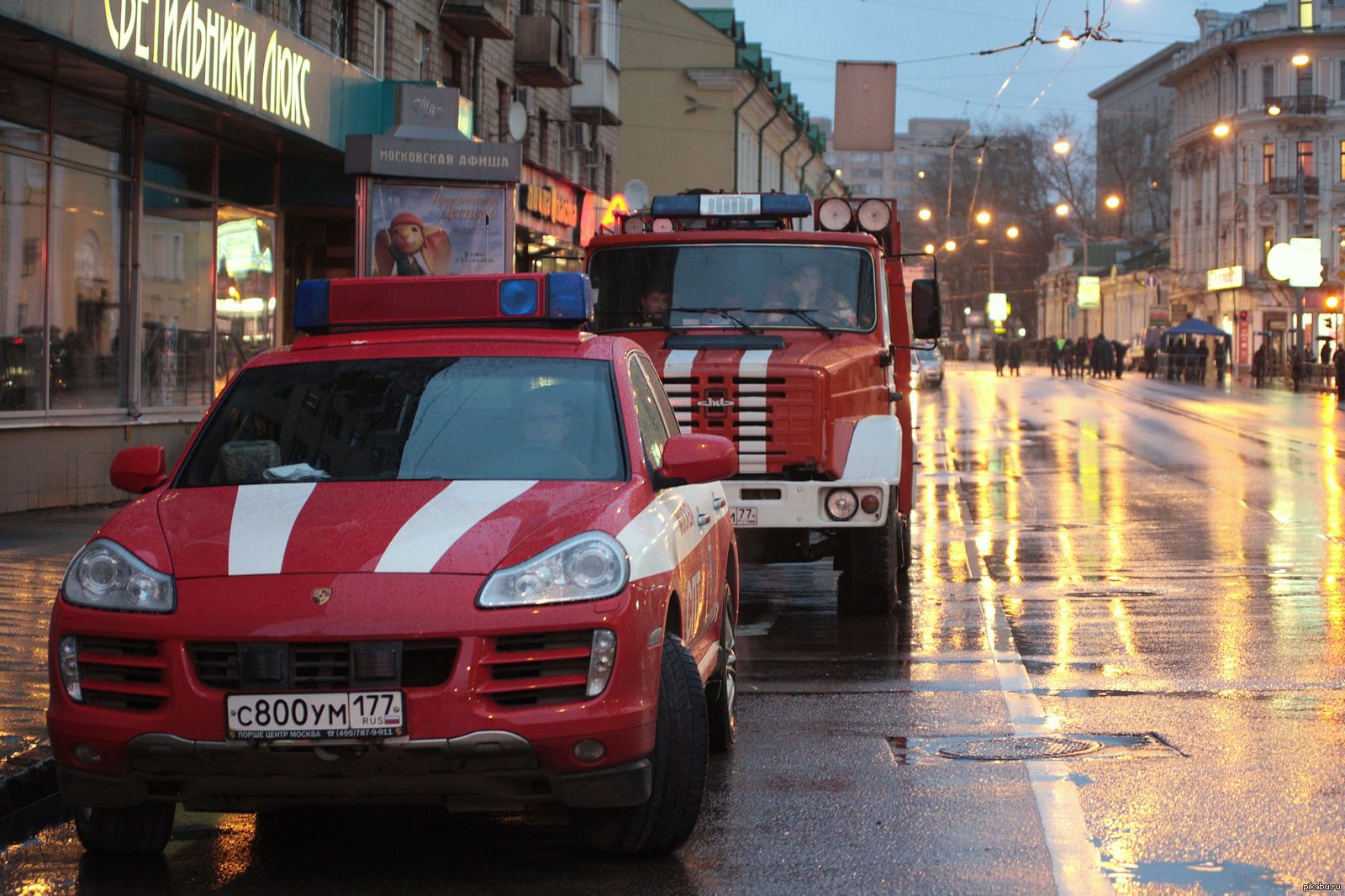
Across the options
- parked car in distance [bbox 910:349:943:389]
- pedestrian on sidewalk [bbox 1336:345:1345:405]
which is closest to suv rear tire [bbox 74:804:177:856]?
pedestrian on sidewalk [bbox 1336:345:1345:405]

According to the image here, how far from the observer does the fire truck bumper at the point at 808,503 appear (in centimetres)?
1070

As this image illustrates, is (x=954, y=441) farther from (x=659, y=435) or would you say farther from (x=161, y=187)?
(x=659, y=435)

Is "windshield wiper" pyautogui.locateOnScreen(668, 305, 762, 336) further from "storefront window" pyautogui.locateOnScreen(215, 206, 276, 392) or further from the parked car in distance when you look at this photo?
the parked car in distance

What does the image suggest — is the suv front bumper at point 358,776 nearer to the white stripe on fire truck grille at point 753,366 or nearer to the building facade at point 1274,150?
the white stripe on fire truck grille at point 753,366

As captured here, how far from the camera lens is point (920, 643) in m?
10.2

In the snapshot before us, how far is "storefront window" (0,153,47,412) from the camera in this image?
16219 mm

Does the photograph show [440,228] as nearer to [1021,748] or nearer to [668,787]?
[1021,748]

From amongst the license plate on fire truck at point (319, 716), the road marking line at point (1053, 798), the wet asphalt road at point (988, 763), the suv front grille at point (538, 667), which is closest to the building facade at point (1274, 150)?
the wet asphalt road at point (988, 763)

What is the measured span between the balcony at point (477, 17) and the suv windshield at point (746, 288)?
52.6 feet

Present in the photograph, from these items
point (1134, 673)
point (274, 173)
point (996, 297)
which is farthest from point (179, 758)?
point (996, 297)

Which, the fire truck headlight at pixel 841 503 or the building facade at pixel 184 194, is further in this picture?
the building facade at pixel 184 194

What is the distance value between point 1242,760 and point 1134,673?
2.20 m

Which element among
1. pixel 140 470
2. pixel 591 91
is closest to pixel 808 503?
pixel 140 470

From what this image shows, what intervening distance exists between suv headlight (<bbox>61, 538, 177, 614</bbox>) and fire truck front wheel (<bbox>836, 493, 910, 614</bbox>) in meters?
6.21
